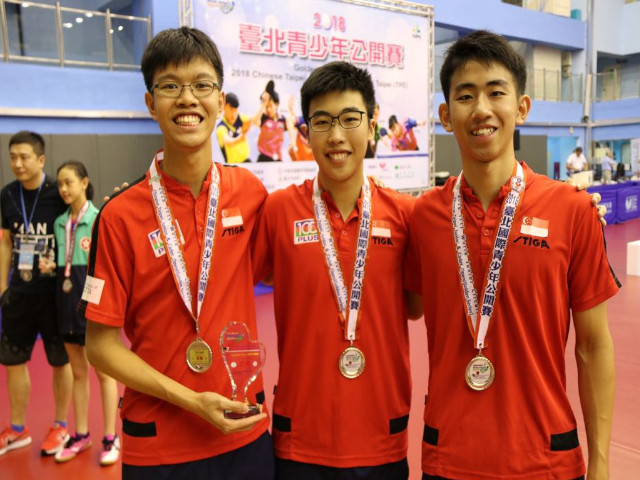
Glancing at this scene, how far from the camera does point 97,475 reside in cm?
358

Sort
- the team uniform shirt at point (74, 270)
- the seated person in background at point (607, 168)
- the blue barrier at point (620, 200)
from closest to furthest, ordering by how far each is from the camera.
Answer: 1. the team uniform shirt at point (74, 270)
2. the blue barrier at point (620, 200)
3. the seated person in background at point (607, 168)

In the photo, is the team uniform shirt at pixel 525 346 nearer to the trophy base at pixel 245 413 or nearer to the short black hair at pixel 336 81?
the trophy base at pixel 245 413

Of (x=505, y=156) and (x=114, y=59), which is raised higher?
(x=114, y=59)

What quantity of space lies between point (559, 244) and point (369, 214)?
2.20 ft

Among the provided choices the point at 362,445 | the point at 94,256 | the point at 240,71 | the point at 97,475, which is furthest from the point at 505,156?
the point at 240,71

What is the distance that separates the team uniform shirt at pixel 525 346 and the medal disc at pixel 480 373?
2cm

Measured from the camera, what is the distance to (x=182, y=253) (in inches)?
77.4

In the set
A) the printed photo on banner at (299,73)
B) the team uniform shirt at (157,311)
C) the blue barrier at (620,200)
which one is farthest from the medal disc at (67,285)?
the blue barrier at (620,200)

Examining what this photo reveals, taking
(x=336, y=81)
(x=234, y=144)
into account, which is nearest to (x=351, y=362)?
(x=336, y=81)

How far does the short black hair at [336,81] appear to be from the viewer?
214cm

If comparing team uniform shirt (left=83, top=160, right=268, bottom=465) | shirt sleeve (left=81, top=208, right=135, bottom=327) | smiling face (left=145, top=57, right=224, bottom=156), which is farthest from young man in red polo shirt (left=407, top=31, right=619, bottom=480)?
shirt sleeve (left=81, top=208, right=135, bottom=327)

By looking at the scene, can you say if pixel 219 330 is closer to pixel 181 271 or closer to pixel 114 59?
pixel 181 271

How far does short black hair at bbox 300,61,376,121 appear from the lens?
7.02ft

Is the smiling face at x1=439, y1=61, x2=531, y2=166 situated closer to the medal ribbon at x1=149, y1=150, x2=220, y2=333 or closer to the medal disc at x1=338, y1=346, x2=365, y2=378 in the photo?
the medal disc at x1=338, y1=346, x2=365, y2=378
